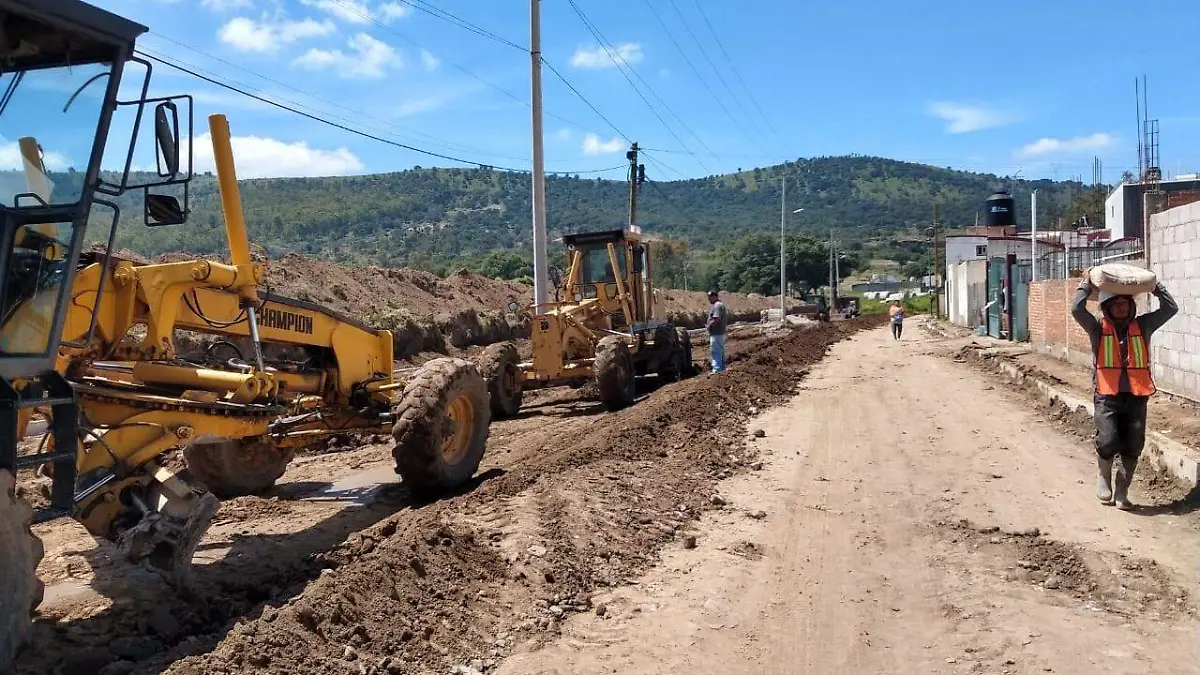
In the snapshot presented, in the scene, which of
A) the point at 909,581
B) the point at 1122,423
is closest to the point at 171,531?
the point at 909,581

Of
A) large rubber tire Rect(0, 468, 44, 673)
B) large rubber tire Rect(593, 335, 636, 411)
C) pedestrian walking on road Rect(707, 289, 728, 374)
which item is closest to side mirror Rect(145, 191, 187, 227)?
large rubber tire Rect(0, 468, 44, 673)

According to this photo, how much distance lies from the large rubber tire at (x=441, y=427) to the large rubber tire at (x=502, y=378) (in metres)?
5.39

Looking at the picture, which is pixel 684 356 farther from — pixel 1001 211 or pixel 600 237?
pixel 1001 211

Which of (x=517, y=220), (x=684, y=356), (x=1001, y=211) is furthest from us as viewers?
(x=517, y=220)

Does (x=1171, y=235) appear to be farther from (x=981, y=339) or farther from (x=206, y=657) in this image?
(x=981, y=339)

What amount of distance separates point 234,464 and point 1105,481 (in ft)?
24.1

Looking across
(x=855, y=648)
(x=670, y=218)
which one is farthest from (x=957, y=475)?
(x=670, y=218)

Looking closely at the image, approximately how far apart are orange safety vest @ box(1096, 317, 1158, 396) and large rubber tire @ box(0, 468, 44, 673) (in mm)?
7281

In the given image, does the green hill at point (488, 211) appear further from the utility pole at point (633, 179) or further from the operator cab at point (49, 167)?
the operator cab at point (49, 167)

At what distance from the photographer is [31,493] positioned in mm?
7945

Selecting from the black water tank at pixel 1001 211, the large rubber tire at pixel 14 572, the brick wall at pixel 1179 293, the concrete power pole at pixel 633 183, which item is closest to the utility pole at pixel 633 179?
the concrete power pole at pixel 633 183

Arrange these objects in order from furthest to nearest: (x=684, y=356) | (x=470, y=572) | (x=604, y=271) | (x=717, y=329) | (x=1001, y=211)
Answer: (x=1001, y=211) → (x=684, y=356) → (x=717, y=329) → (x=604, y=271) → (x=470, y=572)

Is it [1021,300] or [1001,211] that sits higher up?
[1001,211]

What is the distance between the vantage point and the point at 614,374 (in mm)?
14312
